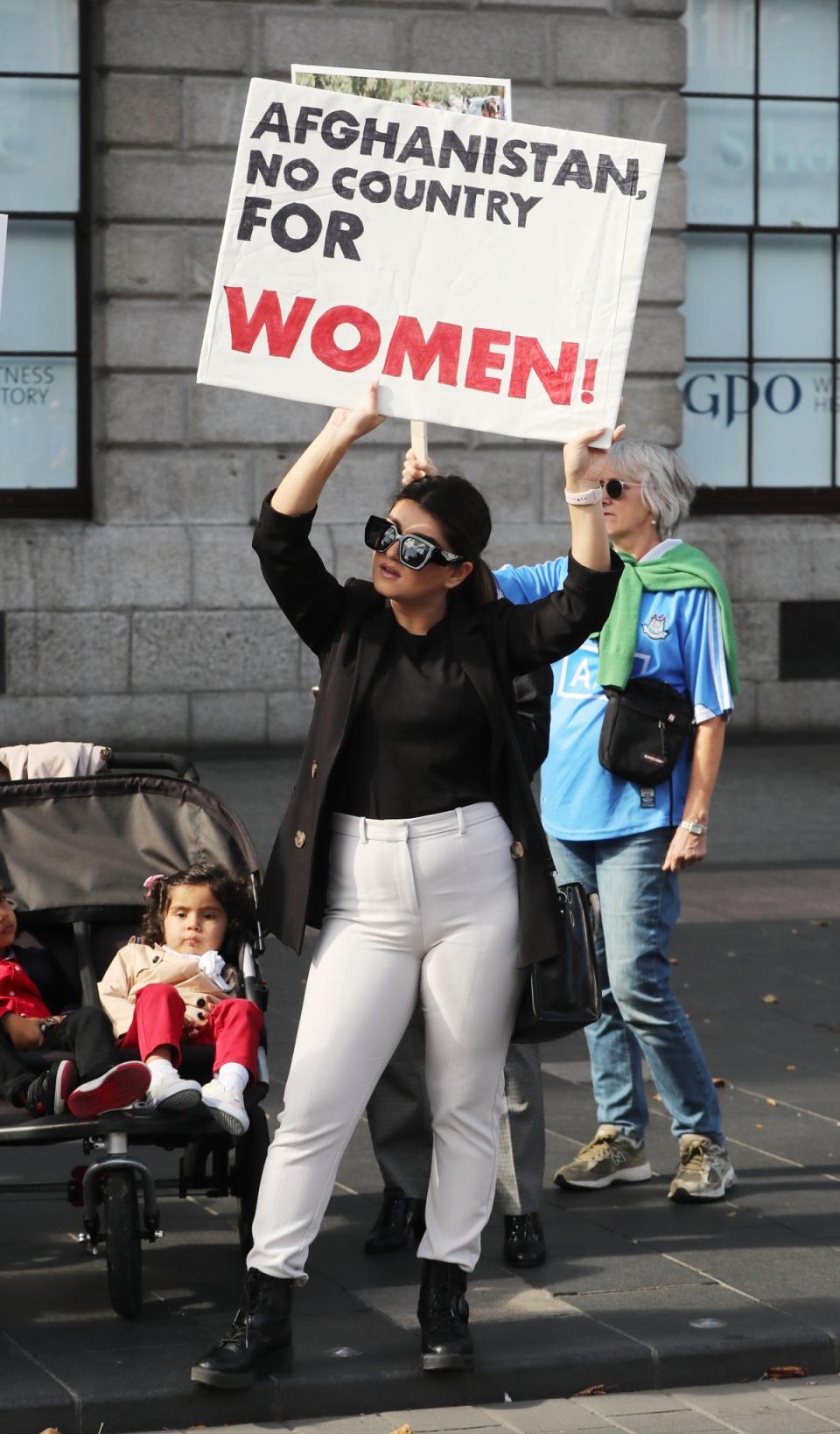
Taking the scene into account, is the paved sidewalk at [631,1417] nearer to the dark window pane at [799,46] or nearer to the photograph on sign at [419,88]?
the photograph on sign at [419,88]

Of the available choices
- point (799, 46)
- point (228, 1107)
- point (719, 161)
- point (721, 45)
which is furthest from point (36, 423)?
point (228, 1107)

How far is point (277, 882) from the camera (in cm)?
459

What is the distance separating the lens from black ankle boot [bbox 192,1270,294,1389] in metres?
4.34

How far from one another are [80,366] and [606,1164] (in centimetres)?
939

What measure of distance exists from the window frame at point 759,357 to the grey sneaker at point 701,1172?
9.73 metres

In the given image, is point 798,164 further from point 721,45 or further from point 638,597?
point 638,597

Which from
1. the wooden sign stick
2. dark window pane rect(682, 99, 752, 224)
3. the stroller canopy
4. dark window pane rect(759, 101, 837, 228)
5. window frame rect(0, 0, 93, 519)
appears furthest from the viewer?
dark window pane rect(759, 101, 837, 228)

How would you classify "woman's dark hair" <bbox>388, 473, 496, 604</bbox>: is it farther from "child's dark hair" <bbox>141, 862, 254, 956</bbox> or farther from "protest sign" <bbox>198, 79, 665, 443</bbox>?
"child's dark hair" <bbox>141, 862, 254, 956</bbox>

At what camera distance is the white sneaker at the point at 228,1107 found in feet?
15.6

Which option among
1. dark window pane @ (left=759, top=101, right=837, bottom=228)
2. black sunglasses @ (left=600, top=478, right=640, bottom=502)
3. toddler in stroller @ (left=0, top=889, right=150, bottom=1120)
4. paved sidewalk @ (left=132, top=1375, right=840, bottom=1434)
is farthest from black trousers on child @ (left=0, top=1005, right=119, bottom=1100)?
dark window pane @ (left=759, top=101, right=837, bottom=228)

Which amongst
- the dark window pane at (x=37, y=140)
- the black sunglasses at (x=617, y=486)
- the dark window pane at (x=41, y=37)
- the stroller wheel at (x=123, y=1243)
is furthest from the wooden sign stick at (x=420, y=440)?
the dark window pane at (x=41, y=37)

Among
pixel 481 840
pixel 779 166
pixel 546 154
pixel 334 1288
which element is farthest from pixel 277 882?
pixel 779 166

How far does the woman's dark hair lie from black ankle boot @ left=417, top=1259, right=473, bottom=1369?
1495 mm

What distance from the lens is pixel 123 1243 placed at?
466 cm
